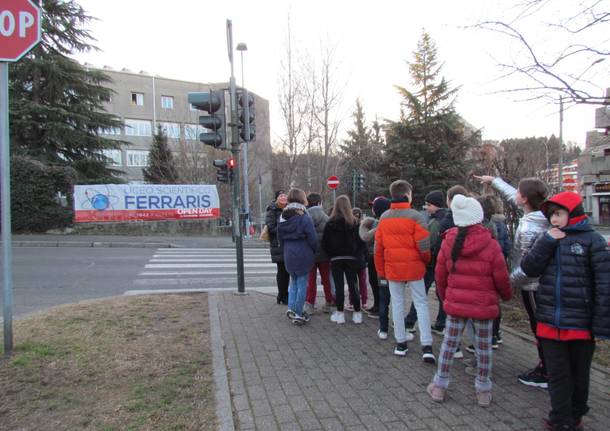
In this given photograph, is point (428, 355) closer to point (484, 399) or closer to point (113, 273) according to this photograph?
point (484, 399)

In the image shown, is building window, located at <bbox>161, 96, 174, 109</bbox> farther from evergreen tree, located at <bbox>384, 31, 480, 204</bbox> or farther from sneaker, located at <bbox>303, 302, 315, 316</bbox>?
sneaker, located at <bbox>303, 302, 315, 316</bbox>

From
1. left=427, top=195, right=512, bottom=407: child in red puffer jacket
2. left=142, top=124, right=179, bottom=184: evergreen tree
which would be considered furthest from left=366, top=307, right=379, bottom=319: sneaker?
left=142, top=124, right=179, bottom=184: evergreen tree

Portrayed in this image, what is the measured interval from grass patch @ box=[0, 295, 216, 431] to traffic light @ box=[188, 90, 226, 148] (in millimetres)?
2895

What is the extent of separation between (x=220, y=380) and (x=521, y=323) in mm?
4185

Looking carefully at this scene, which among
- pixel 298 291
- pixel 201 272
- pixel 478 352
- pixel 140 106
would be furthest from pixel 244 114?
pixel 140 106

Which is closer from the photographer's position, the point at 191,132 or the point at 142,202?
the point at 142,202

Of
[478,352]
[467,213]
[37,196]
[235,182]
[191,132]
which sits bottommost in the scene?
[478,352]

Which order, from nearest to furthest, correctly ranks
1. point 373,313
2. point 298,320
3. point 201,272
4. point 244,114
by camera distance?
point 298,320
point 373,313
point 244,114
point 201,272

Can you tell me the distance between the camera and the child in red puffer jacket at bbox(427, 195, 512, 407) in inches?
137

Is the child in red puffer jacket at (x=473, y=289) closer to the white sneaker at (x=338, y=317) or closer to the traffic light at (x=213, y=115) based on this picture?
the white sneaker at (x=338, y=317)

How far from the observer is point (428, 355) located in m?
→ 4.35

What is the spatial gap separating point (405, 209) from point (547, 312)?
1.74 m

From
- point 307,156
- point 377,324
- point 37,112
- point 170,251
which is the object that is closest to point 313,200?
point 377,324

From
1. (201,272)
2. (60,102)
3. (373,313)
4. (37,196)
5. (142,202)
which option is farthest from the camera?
(60,102)
